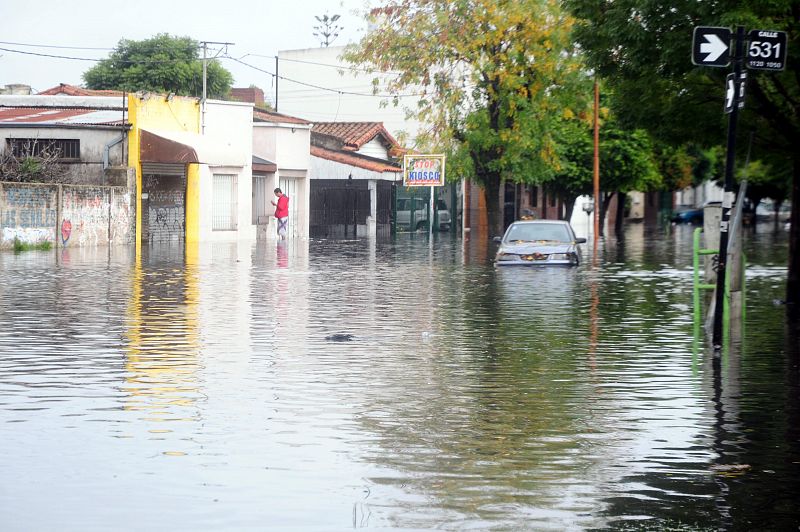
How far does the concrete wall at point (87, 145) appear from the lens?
1761 inches

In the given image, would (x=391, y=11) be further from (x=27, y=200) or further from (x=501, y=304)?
(x=501, y=304)

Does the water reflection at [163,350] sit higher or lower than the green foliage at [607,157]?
lower

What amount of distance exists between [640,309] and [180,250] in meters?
22.5

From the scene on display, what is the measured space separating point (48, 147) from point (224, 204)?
994 cm

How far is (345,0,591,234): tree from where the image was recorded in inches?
1860

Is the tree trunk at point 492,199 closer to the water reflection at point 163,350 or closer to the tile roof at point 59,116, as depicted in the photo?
the tile roof at point 59,116

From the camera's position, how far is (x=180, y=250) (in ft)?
135

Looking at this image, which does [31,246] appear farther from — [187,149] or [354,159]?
[354,159]

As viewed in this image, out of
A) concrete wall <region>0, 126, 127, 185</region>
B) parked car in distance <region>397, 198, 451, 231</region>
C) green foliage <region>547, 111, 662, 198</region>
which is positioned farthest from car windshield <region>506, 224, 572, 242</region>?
parked car in distance <region>397, 198, 451, 231</region>

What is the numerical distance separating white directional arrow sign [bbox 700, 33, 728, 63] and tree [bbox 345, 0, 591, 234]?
105 feet

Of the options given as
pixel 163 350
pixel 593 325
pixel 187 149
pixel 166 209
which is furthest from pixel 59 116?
pixel 163 350

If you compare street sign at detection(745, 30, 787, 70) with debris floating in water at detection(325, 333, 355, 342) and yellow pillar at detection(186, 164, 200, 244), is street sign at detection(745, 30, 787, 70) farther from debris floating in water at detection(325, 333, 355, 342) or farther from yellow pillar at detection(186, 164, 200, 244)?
yellow pillar at detection(186, 164, 200, 244)

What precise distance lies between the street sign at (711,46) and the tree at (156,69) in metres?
77.8

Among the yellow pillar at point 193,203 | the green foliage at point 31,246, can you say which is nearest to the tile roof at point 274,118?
the yellow pillar at point 193,203
